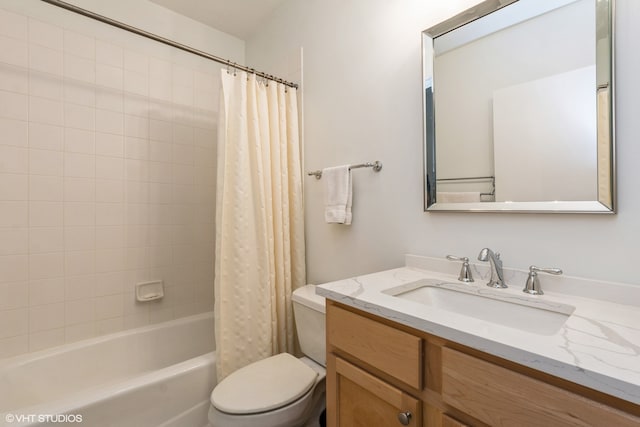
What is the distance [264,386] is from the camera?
4.00ft

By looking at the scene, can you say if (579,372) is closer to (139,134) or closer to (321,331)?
(321,331)

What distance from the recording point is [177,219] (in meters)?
2.12

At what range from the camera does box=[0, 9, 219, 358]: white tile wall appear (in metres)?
1.60

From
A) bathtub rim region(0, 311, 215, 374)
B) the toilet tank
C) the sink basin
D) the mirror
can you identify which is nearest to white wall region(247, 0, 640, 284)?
the mirror

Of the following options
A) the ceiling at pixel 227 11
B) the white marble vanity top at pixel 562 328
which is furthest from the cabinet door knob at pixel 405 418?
the ceiling at pixel 227 11

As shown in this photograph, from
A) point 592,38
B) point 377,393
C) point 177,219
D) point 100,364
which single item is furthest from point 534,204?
point 100,364

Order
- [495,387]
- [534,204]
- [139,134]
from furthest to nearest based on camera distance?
[139,134], [534,204], [495,387]

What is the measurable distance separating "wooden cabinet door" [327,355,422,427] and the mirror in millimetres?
693

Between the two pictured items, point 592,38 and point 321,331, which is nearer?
point 592,38

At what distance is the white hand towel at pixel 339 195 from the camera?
1.51 meters

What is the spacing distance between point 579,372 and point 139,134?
7.57 ft

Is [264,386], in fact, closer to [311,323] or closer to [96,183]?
[311,323]

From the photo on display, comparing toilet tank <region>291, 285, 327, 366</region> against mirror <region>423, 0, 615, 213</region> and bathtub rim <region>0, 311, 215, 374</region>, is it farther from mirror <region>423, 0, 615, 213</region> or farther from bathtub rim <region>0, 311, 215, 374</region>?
bathtub rim <region>0, 311, 215, 374</region>
